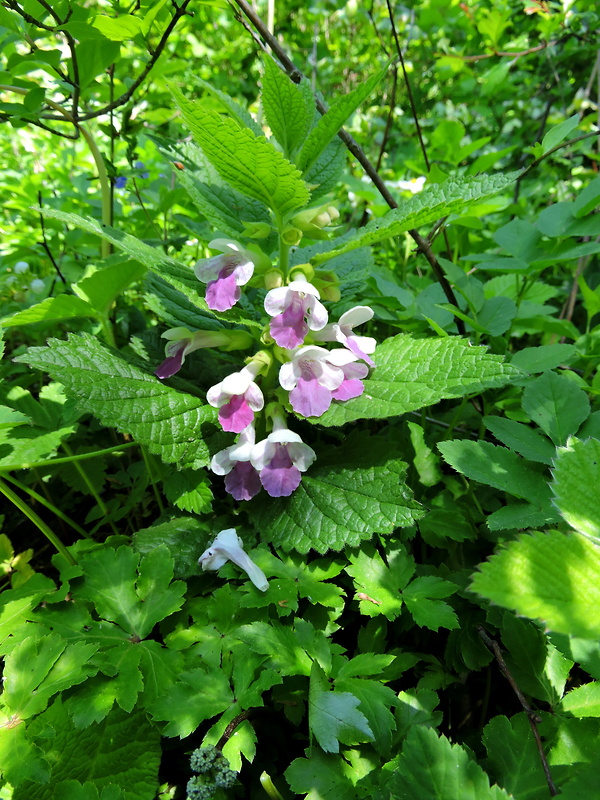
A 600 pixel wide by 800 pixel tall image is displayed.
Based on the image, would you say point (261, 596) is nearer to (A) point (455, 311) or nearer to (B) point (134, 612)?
(B) point (134, 612)

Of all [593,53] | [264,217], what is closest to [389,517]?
[264,217]

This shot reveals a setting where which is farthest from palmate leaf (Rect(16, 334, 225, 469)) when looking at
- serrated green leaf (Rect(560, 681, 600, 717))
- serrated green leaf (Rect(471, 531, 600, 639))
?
serrated green leaf (Rect(560, 681, 600, 717))

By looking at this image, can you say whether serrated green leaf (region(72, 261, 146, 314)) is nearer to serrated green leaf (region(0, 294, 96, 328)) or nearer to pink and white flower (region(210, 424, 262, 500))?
serrated green leaf (region(0, 294, 96, 328))

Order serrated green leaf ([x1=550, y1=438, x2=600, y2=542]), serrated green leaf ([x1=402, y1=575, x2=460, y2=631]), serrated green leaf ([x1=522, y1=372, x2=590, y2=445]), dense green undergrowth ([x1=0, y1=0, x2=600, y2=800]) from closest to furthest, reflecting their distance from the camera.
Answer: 1. serrated green leaf ([x1=550, y1=438, x2=600, y2=542])
2. dense green undergrowth ([x1=0, y1=0, x2=600, y2=800])
3. serrated green leaf ([x1=402, y1=575, x2=460, y2=631])
4. serrated green leaf ([x1=522, y1=372, x2=590, y2=445])

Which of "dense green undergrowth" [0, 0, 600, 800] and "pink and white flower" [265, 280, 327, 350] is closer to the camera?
"dense green undergrowth" [0, 0, 600, 800]

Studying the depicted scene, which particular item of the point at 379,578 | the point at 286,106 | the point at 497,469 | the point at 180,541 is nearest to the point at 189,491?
the point at 180,541

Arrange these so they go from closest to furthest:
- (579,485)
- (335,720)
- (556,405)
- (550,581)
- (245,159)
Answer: (550,581) < (579,485) < (335,720) < (245,159) < (556,405)

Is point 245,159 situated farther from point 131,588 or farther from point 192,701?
point 192,701
